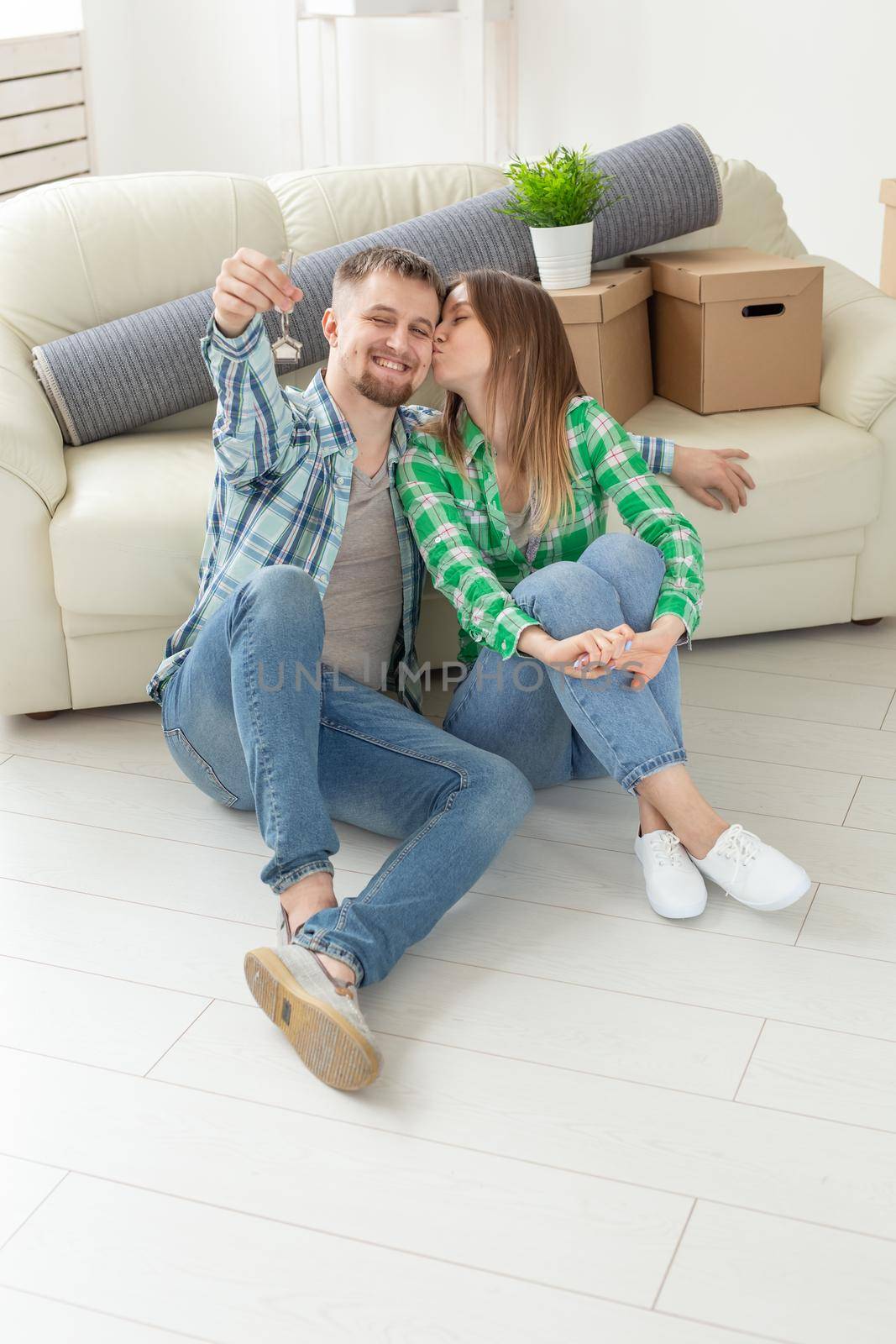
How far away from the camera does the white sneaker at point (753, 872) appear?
1645mm

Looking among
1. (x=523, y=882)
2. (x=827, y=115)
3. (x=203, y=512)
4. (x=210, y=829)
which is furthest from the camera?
(x=827, y=115)

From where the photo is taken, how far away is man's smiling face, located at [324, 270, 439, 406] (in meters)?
1.74

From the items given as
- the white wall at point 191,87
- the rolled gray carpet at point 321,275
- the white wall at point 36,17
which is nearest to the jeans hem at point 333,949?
the rolled gray carpet at point 321,275

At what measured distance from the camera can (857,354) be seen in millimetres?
2465

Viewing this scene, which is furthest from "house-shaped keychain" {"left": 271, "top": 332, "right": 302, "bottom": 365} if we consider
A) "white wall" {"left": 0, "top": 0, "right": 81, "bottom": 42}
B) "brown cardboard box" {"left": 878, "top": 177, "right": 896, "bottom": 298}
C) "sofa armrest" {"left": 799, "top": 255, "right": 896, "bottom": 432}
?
A: "white wall" {"left": 0, "top": 0, "right": 81, "bottom": 42}

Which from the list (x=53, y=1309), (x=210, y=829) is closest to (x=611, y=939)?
(x=210, y=829)

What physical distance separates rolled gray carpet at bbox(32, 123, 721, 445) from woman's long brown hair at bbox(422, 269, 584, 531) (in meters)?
0.59

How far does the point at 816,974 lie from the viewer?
→ 159cm

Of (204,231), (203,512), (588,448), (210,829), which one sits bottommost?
Result: (210,829)

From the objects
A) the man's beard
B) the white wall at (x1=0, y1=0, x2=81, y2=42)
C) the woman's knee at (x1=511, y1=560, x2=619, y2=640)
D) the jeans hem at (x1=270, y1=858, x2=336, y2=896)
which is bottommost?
the jeans hem at (x1=270, y1=858, x2=336, y2=896)

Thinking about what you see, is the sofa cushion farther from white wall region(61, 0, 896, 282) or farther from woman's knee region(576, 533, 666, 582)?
white wall region(61, 0, 896, 282)

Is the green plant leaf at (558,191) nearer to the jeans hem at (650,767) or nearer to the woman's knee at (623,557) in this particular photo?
the woman's knee at (623,557)

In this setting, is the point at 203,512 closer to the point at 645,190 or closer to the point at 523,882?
the point at 523,882

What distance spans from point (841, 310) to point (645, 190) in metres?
0.45
